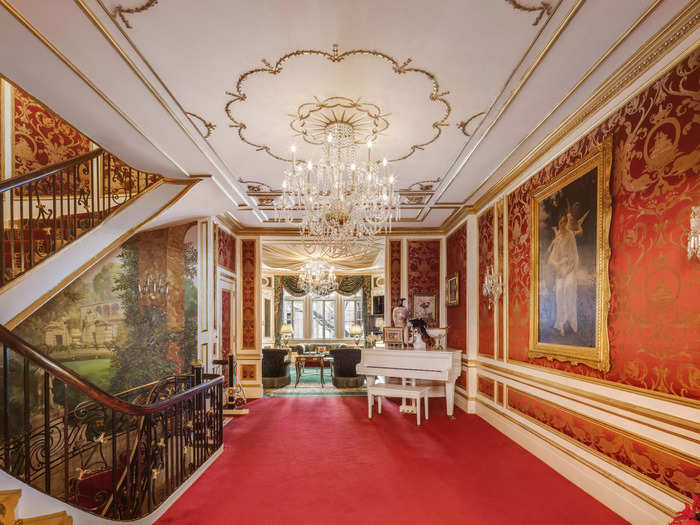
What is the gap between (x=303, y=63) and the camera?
2881 millimetres

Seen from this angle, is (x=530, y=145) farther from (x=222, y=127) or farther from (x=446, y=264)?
(x=446, y=264)

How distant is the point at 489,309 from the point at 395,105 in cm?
360

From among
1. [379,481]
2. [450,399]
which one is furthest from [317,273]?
[379,481]

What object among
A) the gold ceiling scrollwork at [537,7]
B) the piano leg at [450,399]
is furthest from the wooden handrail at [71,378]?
the piano leg at [450,399]

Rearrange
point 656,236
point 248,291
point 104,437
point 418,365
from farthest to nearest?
point 248,291
point 418,365
point 104,437
point 656,236

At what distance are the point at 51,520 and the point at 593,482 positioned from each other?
3.98 metres

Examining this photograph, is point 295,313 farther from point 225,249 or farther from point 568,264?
point 568,264

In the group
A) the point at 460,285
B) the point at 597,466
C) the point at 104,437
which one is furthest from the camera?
the point at 460,285

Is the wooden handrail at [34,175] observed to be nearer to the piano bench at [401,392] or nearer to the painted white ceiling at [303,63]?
the painted white ceiling at [303,63]

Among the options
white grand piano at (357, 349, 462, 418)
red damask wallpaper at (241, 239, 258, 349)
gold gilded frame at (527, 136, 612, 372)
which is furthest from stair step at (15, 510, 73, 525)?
red damask wallpaper at (241, 239, 258, 349)

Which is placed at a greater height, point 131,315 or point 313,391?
point 131,315

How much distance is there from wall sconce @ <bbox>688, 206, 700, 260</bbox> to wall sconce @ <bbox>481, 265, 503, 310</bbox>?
10.0ft

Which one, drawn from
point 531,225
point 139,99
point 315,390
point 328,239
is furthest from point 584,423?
point 315,390

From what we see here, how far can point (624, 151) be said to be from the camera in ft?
10.1
